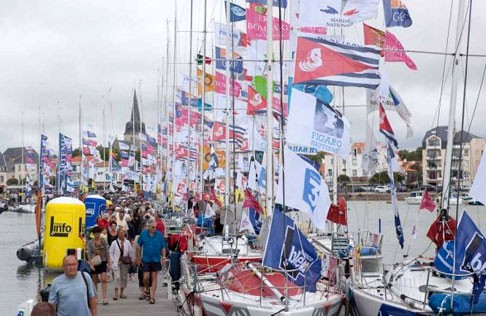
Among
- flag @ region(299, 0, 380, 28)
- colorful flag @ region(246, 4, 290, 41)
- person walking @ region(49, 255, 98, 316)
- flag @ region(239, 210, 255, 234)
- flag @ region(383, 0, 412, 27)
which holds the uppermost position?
colorful flag @ region(246, 4, 290, 41)

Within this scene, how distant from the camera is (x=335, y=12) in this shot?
15703mm

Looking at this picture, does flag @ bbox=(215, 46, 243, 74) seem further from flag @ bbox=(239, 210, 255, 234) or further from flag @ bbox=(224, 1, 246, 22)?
flag @ bbox=(239, 210, 255, 234)

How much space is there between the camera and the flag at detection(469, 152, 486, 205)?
35.8 ft

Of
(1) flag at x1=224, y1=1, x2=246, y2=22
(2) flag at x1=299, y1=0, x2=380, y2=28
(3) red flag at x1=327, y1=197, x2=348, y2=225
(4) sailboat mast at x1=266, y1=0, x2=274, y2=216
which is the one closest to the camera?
(2) flag at x1=299, y1=0, x2=380, y2=28

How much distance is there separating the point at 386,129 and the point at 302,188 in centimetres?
545

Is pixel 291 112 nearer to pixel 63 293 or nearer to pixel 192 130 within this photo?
pixel 63 293

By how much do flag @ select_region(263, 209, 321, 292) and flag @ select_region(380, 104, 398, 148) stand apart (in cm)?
514

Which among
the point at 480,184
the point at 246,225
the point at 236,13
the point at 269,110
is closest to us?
the point at 480,184

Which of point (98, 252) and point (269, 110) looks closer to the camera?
point (98, 252)

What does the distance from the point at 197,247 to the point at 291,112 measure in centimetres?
→ 914

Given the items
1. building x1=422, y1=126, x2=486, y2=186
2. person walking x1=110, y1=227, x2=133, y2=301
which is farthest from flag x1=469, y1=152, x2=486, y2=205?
person walking x1=110, y1=227, x2=133, y2=301

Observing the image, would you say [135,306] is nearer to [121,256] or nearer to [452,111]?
[121,256]

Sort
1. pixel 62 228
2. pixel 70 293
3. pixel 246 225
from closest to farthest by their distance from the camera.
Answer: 1. pixel 70 293
2. pixel 246 225
3. pixel 62 228

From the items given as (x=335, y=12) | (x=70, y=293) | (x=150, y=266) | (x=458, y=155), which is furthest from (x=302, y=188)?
(x=150, y=266)
